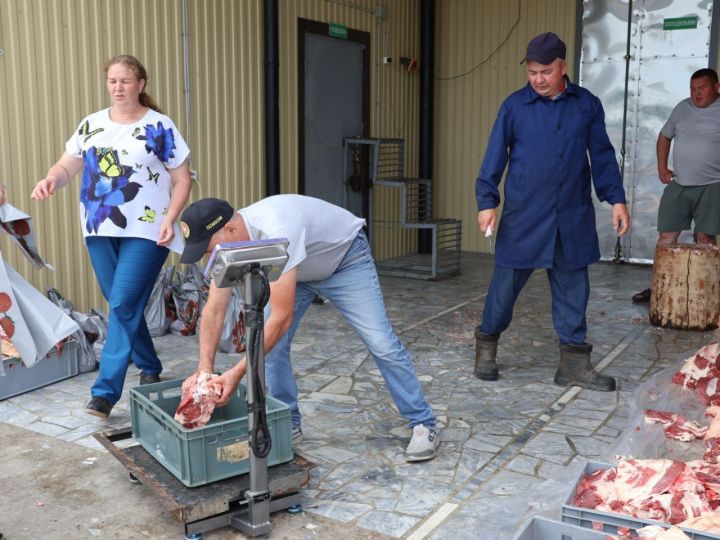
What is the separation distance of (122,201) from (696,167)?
5.42m

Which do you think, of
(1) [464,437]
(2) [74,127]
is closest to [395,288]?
(2) [74,127]

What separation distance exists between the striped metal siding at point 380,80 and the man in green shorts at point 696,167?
3.80 m

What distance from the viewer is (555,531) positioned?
2.79 meters

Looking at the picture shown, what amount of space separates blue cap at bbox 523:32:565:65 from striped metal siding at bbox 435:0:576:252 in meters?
5.93

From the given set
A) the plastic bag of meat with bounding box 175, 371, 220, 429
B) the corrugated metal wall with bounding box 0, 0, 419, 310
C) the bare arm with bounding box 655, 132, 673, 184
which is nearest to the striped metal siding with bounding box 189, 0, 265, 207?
the corrugated metal wall with bounding box 0, 0, 419, 310

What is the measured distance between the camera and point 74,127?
265 inches

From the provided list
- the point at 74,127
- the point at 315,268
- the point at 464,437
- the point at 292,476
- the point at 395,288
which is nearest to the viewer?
the point at 292,476

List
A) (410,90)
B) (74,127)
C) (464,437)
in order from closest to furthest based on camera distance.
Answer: (464,437) < (74,127) < (410,90)

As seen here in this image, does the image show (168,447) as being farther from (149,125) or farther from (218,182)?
(218,182)

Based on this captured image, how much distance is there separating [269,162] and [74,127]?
2211 mm

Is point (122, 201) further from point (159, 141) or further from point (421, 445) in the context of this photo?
→ point (421, 445)

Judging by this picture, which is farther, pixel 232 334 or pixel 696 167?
pixel 696 167

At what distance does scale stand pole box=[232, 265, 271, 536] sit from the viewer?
10.1ft

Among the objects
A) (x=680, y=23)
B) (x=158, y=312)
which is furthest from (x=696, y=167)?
(x=158, y=312)
